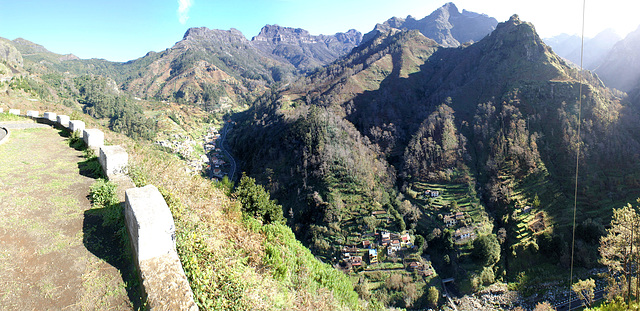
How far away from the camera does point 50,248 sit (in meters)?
4.62

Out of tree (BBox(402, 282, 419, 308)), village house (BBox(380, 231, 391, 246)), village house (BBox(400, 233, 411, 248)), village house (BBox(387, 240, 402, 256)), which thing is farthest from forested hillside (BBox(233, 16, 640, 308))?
tree (BBox(402, 282, 419, 308))

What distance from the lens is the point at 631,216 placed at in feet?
32.5

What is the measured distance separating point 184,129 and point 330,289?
7634cm

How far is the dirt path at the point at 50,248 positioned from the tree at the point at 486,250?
129 feet

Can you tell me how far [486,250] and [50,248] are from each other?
131ft

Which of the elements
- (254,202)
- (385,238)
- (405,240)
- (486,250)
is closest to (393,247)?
(385,238)

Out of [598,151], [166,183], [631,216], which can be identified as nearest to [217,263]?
[166,183]

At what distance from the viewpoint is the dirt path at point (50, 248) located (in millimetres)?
3819

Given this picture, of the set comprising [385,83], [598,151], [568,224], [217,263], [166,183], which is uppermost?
[385,83]

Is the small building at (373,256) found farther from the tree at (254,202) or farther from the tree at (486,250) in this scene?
the tree at (254,202)

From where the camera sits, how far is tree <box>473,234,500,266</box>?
3425 centimetres

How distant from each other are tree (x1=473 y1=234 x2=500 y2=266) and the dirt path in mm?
39170

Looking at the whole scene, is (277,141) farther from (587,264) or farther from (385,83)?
(587,264)

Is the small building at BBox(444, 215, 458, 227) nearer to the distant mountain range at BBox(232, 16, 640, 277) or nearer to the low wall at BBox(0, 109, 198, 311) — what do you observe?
the distant mountain range at BBox(232, 16, 640, 277)
